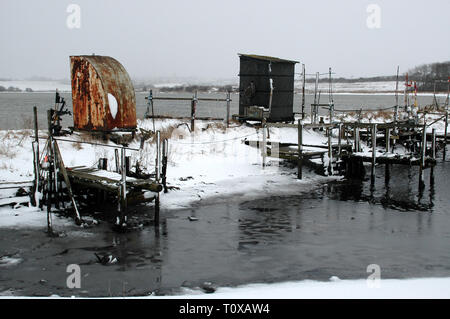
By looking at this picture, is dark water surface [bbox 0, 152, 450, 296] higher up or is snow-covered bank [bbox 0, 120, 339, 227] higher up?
snow-covered bank [bbox 0, 120, 339, 227]

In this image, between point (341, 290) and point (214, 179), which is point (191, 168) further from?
point (341, 290)

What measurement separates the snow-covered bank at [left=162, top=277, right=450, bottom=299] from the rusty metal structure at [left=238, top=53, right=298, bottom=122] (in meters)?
18.6

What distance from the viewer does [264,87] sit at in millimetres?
26141

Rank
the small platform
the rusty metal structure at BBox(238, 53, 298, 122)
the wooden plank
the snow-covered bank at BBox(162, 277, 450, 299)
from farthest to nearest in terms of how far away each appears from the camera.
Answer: the rusty metal structure at BBox(238, 53, 298, 122) < the wooden plank < the small platform < the snow-covered bank at BBox(162, 277, 450, 299)

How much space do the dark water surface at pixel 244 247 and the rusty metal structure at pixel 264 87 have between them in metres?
13.6

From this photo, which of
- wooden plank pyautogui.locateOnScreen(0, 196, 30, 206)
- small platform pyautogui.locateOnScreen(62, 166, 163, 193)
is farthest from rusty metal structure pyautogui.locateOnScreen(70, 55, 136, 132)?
wooden plank pyautogui.locateOnScreen(0, 196, 30, 206)

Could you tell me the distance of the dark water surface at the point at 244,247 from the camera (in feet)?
24.7

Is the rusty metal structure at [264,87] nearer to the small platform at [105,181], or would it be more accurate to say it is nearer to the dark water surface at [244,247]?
the dark water surface at [244,247]

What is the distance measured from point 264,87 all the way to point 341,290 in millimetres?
20293

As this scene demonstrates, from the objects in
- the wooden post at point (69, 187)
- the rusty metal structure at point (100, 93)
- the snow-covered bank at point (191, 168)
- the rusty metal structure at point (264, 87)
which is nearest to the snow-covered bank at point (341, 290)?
the wooden post at point (69, 187)

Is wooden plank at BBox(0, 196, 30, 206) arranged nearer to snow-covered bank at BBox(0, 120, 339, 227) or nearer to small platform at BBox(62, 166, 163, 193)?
snow-covered bank at BBox(0, 120, 339, 227)

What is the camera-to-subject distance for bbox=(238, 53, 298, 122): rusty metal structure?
25.8 meters
